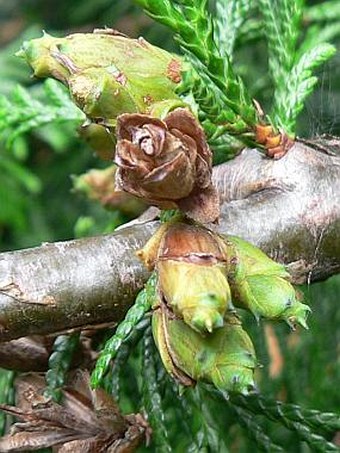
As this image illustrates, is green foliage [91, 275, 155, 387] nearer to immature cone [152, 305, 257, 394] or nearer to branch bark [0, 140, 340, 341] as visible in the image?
branch bark [0, 140, 340, 341]

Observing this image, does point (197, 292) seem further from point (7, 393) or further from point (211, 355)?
point (7, 393)

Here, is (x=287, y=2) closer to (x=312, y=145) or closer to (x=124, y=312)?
(x=312, y=145)

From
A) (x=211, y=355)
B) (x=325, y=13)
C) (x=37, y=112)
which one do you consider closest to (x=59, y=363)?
(x=211, y=355)

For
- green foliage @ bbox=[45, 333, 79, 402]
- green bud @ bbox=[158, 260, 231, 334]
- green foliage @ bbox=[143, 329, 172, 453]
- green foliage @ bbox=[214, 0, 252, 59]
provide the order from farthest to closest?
green foliage @ bbox=[214, 0, 252, 59] < green foliage @ bbox=[143, 329, 172, 453] < green foliage @ bbox=[45, 333, 79, 402] < green bud @ bbox=[158, 260, 231, 334]

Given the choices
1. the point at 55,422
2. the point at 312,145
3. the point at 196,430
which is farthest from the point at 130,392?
the point at 312,145

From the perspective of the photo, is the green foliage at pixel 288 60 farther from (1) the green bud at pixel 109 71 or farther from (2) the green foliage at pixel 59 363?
(2) the green foliage at pixel 59 363

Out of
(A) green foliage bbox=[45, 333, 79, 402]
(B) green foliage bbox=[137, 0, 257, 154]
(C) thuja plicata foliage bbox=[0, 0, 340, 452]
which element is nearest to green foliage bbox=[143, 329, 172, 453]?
(C) thuja plicata foliage bbox=[0, 0, 340, 452]

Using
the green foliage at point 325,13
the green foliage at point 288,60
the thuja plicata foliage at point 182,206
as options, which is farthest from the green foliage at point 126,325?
the green foliage at point 325,13
